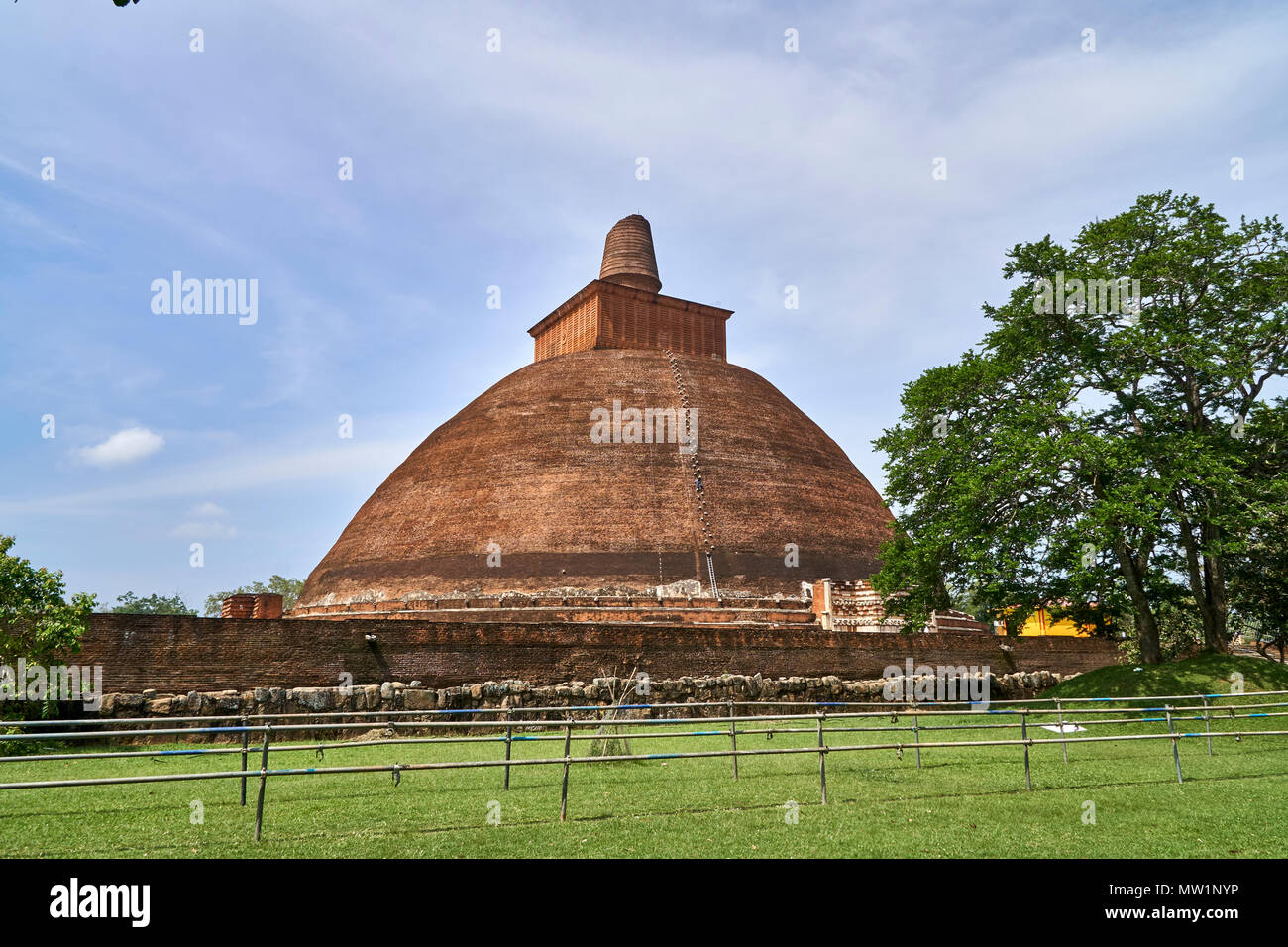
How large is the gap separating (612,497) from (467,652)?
1027 cm

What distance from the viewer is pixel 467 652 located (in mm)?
18609

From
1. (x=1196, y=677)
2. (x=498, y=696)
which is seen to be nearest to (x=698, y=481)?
(x=498, y=696)

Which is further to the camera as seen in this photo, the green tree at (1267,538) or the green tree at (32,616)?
the green tree at (1267,538)

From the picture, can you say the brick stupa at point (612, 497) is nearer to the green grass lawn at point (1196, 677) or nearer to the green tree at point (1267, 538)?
the green grass lawn at point (1196, 677)

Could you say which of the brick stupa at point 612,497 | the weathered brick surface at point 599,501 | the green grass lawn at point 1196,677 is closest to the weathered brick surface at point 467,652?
the brick stupa at point 612,497

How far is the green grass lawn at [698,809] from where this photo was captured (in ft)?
22.3

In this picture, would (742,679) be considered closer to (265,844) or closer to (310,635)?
(310,635)

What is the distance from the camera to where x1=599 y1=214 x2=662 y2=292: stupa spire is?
39062 mm

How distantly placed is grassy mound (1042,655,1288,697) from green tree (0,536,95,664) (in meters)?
19.0

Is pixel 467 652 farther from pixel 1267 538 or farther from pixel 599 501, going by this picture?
pixel 1267 538

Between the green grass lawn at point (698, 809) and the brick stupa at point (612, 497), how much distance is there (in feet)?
45.9

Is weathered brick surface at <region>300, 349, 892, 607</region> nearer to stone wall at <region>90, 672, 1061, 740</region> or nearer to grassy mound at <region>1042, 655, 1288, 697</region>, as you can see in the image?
stone wall at <region>90, 672, 1061, 740</region>

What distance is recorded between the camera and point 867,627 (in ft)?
79.7

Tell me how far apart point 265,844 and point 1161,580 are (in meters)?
18.9
